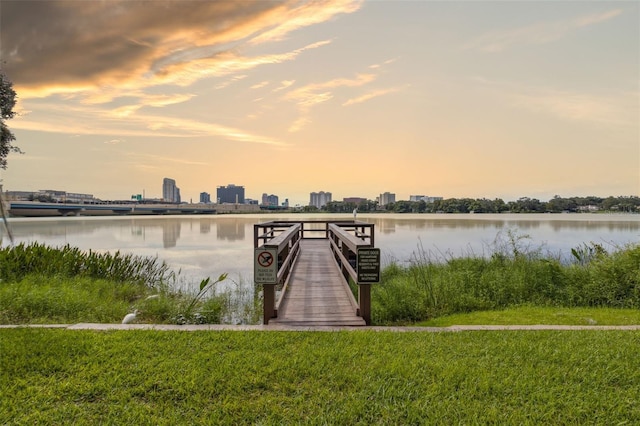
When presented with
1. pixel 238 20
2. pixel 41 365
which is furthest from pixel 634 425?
pixel 238 20

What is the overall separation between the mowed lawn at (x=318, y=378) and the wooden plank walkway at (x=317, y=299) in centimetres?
97

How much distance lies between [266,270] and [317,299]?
1.76 m

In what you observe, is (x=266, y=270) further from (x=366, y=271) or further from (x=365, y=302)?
(x=365, y=302)

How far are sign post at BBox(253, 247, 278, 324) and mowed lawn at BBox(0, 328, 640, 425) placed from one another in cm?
93

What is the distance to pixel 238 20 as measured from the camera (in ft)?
35.0

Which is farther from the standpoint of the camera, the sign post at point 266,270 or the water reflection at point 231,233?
the water reflection at point 231,233

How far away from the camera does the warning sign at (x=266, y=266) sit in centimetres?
543

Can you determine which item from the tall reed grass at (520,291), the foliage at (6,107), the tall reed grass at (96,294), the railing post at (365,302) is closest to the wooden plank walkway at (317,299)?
the railing post at (365,302)

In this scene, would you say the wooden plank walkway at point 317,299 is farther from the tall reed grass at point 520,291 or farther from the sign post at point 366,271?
Result: the tall reed grass at point 520,291

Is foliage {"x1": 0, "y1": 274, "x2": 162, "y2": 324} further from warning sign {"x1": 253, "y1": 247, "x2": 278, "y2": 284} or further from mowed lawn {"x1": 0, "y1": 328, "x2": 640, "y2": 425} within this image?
warning sign {"x1": 253, "y1": 247, "x2": 278, "y2": 284}

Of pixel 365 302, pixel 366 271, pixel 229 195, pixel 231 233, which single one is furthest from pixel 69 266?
pixel 229 195

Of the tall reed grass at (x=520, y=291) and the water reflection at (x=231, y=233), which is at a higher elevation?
the tall reed grass at (x=520, y=291)

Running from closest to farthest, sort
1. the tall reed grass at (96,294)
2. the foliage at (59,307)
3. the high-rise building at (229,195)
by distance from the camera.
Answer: the foliage at (59,307) → the tall reed grass at (96,294) → the high-rise building at (229,195)

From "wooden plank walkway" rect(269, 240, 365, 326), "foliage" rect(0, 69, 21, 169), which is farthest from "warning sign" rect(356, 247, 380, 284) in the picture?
"foliage" rect(0, 69, 21, 169)
